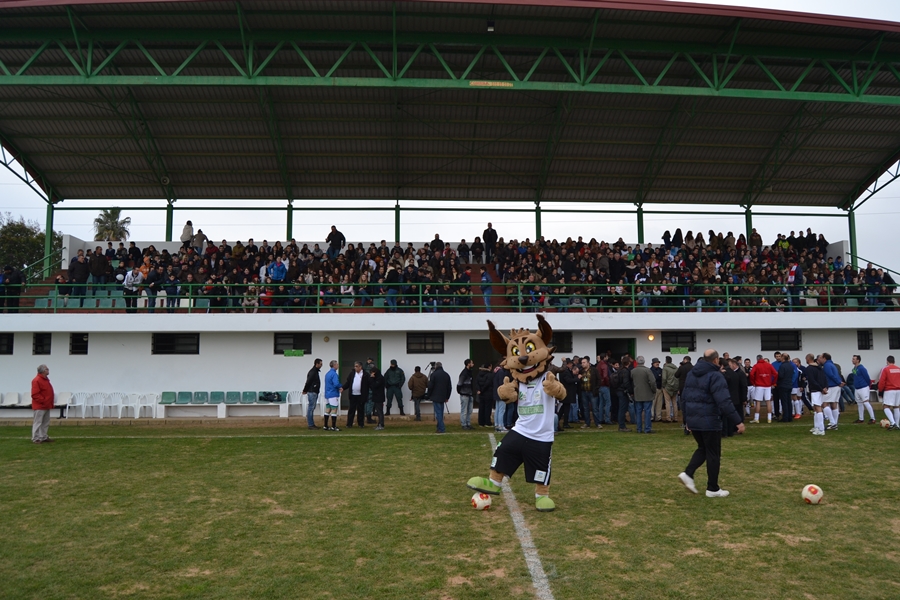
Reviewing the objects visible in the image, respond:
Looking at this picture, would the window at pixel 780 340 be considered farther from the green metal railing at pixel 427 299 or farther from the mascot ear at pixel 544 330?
the mascot ear at pixel 544 330

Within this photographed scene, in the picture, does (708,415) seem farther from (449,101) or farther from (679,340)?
(449,101)

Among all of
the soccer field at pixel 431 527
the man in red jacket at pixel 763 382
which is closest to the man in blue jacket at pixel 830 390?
the man in red jacket at pixel 763 382

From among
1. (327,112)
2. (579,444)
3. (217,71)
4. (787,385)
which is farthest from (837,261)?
(217,71)

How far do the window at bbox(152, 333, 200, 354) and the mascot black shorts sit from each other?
1479 cm

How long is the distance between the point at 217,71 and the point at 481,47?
30.2 feet

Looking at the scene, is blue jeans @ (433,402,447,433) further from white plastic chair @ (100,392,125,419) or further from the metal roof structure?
white plastic chair @ (100,392,125,419)

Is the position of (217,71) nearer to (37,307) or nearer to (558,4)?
(37,307)

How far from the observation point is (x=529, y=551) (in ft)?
21.9

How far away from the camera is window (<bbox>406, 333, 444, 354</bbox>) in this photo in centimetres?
2059

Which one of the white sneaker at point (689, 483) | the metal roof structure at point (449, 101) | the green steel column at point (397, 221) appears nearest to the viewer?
the white sneaker at point (689, 483)

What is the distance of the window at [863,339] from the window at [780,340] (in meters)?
2.12

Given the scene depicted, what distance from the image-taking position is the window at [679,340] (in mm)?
21359

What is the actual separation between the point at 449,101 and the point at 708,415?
18225 mm

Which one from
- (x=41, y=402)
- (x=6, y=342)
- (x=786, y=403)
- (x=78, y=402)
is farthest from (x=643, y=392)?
(x=6, y=342)
